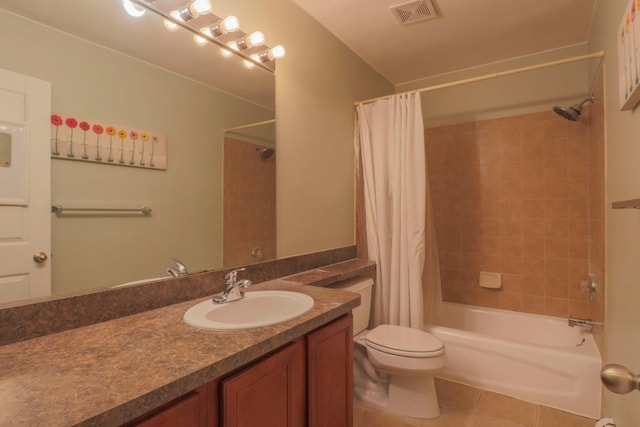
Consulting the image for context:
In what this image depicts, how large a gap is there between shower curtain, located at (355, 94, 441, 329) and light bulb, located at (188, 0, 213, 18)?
1.32 metres

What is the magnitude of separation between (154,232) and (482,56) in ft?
9.12

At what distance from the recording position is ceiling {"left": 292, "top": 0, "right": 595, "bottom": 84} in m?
2.04

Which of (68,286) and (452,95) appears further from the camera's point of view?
(452,95)

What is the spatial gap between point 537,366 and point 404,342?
0.82 meters

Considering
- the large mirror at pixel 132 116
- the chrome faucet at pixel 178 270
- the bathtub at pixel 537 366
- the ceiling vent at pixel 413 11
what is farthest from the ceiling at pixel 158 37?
the bathtub at pixel 537 366

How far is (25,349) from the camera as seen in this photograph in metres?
0.86

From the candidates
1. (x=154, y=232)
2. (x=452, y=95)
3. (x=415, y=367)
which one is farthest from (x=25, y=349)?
(x=452, y=95)

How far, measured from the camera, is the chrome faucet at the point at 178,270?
1.33m

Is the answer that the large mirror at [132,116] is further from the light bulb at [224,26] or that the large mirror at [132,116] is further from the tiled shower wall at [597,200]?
the tiled shower wall at [597,200]

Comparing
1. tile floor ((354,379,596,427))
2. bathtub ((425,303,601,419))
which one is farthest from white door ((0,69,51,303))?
bathtub ((425,303,601,419))

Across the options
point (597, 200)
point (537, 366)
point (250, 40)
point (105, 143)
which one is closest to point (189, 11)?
point (250, 40)

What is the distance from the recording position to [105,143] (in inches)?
45.2

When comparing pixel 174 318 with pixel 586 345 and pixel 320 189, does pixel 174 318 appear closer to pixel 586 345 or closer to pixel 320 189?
pixel 320 189

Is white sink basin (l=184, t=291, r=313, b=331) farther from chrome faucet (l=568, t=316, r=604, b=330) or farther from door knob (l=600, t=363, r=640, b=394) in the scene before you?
chrome faucet (l=568, t=316, r=604, b=330)
